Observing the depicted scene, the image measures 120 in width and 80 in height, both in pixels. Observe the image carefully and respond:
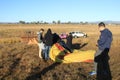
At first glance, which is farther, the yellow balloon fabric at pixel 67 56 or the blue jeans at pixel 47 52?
the blue jeans at pixel 47 52

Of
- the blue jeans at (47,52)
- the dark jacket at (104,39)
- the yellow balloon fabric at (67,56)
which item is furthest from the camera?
the blue jeans at (47,52)

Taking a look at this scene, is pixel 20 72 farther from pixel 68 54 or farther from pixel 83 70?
pixel 68 54

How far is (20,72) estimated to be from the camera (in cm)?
1172

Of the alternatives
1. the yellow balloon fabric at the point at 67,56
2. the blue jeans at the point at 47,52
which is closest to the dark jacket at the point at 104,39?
the yellow balloon fabric at the point at 67,56

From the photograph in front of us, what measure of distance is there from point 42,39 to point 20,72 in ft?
14.7

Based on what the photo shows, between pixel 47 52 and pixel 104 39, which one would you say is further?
pixel 47 52

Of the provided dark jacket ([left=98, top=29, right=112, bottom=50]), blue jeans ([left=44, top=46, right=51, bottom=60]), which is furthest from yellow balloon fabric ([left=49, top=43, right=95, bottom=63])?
dark jacket ([left=98, top=29, right=112, bottom=50])

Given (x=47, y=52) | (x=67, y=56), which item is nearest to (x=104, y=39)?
(x=67, y=56)

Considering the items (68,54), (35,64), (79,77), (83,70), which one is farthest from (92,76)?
(68,54)

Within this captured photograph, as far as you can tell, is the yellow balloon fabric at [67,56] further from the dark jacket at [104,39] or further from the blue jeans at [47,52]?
the dark jacket at [104,39]

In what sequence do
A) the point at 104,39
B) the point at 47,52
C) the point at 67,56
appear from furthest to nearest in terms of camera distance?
the point at 47,52, the point at 67,56, the point at 104,39

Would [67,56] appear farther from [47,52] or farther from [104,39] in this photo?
[104,39]

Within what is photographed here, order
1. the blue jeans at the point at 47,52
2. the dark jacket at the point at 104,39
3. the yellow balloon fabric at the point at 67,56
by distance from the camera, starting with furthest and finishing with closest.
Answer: the blue jeans at the point at 47,52 < the yellow balloon fabric at the point at 67,56 < the dark jacket at the point at 104,39

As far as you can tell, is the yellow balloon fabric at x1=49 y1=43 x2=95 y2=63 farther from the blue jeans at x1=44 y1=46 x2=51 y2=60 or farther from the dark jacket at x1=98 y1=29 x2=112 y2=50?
the dark jacket at x1=98 y1=29 x2=112 y2=50
